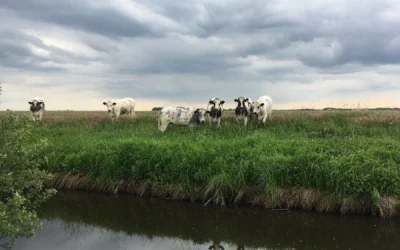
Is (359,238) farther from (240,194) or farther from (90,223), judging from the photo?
(90,223)

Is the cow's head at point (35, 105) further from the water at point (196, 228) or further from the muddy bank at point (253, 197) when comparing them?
the water at point (196, 228)

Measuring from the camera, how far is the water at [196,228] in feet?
32.3

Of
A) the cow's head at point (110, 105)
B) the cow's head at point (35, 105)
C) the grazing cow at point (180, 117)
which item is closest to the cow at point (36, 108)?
the cow's head at point (35, 105)

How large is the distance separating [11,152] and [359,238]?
861 centimetres

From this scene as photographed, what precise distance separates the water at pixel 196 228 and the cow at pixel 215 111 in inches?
339

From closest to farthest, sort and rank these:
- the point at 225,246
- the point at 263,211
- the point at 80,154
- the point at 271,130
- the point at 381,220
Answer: the point at 225,246 < the point at 381,220 < the point at 263,211 < the point at 80,154 < the point at 271,130

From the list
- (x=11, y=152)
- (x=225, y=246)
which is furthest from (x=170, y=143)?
(x=11, y=152)

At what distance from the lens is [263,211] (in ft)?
40.1

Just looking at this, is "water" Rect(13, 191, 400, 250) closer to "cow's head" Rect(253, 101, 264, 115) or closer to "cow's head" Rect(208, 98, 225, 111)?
"cow's head" Rect(208, 98, 225, 111)

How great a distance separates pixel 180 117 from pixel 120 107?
797 cm

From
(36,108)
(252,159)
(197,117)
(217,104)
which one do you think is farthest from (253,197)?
(36,108)

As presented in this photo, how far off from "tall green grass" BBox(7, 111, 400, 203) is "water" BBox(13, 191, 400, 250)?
972mm

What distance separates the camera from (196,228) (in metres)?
11.0

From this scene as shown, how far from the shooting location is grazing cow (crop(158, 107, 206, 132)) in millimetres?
20812
